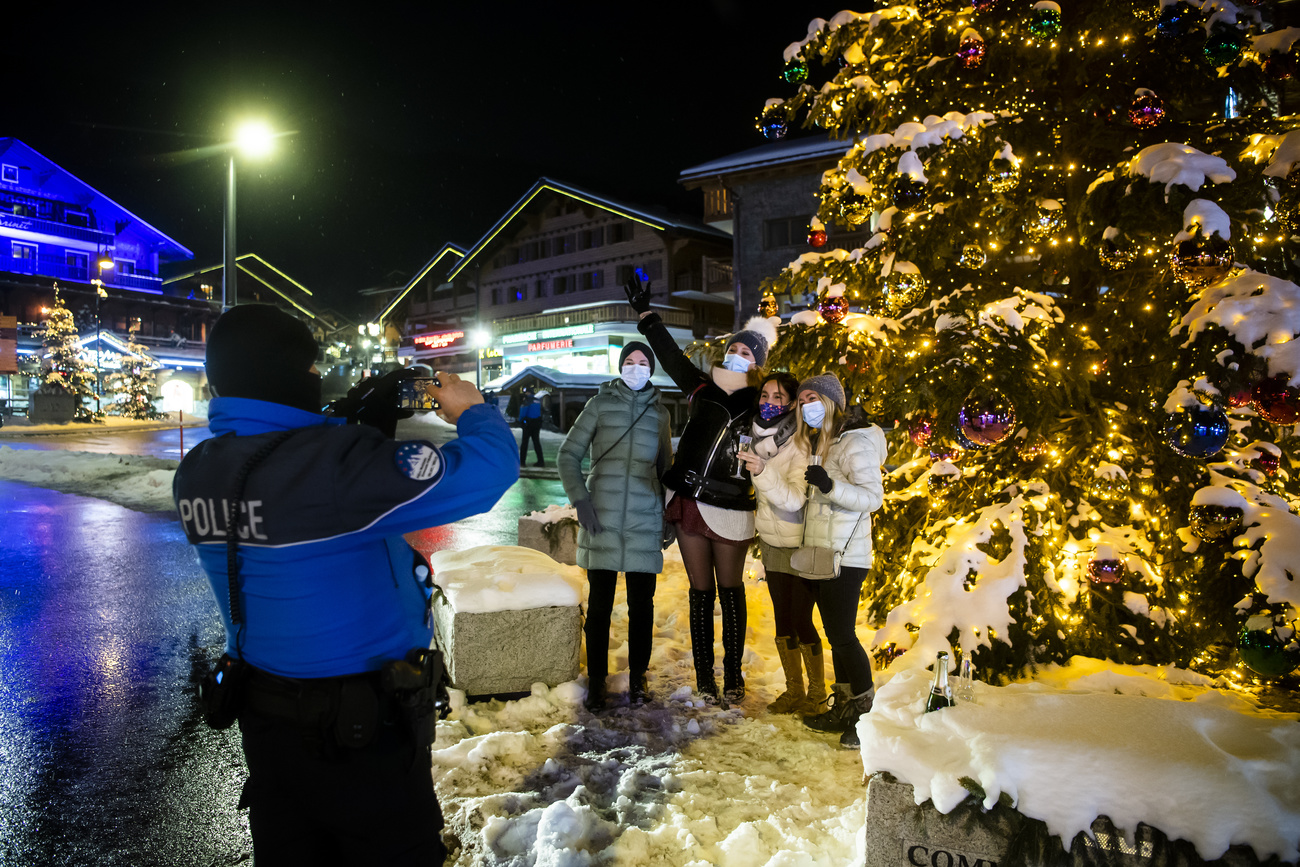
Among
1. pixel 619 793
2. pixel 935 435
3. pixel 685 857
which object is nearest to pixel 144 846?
pixel 619 793

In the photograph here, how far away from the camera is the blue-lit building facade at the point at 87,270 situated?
4359 centimetres

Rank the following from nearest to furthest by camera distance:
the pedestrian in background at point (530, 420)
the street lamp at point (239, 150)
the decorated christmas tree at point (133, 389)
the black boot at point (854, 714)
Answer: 1. the black boot at point (854, 714)
2. the street lamp at point (239, 150)
3. the pedestrian in background at point (530, 420)
4. the decorated christmas tree at point (133, 389)

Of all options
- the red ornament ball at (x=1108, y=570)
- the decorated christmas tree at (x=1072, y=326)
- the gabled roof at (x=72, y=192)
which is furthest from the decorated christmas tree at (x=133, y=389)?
→ the red ornament ball at (x=1108, y=570)

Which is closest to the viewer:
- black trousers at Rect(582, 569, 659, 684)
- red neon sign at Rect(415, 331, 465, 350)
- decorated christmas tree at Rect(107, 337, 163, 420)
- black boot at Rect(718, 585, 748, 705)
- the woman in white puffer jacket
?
the woman in white puffer jacket

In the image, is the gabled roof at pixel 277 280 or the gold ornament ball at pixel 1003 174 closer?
the gold ornament ball at pixel 1003 174

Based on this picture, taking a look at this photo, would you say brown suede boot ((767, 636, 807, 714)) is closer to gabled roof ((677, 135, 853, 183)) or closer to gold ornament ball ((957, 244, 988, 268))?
gold ornament ball ((957, 244, 988, 268))

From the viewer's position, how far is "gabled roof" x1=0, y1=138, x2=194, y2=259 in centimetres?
4278

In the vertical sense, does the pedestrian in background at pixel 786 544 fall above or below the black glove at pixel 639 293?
below

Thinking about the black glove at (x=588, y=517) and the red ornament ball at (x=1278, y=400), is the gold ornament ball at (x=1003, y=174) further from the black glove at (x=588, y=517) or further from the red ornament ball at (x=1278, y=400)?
the black glove at (x=588, y=517)

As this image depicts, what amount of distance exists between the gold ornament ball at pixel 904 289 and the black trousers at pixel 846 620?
1.89 meters

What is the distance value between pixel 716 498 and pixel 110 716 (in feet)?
12.6

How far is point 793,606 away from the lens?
4.22 metres

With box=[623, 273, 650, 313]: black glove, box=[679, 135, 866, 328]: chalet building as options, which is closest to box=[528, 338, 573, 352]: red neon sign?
box=[679, 135, 866, 328]: chalet building

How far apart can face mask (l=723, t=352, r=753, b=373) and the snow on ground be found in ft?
6.15
